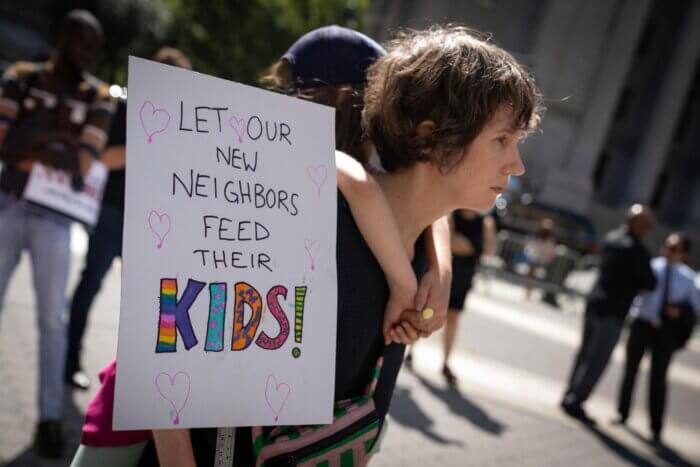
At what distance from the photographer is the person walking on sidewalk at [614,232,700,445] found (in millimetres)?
6102

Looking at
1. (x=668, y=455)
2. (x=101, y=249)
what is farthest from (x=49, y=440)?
(x=668, y=455)

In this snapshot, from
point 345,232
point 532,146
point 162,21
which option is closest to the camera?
point 345,232

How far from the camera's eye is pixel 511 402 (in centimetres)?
590

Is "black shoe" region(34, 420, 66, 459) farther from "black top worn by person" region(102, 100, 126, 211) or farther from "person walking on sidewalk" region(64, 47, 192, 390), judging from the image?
"black top worn by person" region(102, 100, 126, 211)

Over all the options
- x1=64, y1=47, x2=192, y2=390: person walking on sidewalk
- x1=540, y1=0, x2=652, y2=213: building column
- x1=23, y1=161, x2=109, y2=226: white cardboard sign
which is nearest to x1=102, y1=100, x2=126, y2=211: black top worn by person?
x1=64, y1=47, x2=192, y2=390: person walking on sidewalk

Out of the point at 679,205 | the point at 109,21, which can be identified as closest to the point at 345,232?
the point at 109,21

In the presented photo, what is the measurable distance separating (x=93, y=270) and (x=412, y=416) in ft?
8.39

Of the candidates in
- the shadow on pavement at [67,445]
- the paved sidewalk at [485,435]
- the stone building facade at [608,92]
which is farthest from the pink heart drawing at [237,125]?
the stone building facade at [608,92]

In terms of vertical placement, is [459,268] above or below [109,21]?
below

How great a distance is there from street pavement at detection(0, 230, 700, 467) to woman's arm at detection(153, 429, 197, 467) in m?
2.19

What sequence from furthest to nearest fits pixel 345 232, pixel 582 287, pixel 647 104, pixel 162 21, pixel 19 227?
pixel 647 104
pixel 162 21
pixel 582 287
pixel 19 227
pixel 345 232

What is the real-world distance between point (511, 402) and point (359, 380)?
4.87 m

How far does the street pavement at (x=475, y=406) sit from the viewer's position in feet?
12.7

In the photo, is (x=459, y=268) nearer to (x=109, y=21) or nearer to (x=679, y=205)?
(x=109, y=21)
